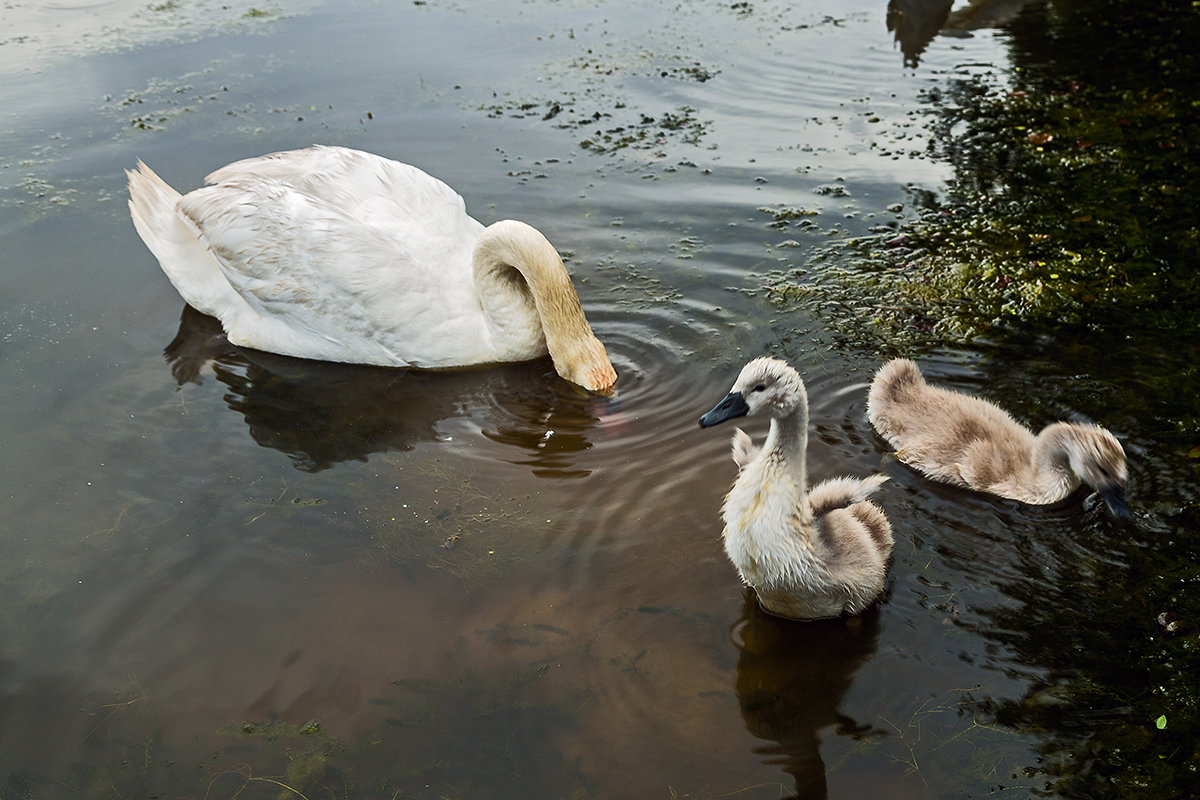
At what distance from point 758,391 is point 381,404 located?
3.12m

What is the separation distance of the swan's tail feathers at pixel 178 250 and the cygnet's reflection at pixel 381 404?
1.24ft

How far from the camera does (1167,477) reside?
5332 mm

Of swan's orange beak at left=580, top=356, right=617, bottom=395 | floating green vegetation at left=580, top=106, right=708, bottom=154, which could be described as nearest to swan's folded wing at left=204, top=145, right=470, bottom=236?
swan's orange beak at left=580, top=356, right=617, bottom=395

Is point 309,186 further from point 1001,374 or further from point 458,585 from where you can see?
point 1001,374

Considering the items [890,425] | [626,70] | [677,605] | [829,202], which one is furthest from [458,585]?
[626,70]

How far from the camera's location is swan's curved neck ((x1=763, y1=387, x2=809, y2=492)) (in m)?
4.58

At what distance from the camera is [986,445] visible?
17.8 ft

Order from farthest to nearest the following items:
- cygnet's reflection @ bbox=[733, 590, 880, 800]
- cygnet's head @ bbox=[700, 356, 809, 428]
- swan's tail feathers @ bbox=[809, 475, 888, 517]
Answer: swan's tail feathers @ bbox=[809, 475, 888, 517] < cygnet's head @ bbox=[700, 356, 809, 428] < cygnet's reflection @ bbox=[733, 590, 880, 800]

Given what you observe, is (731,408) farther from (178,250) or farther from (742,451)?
(178,250)

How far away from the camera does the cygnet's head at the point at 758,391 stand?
443cm

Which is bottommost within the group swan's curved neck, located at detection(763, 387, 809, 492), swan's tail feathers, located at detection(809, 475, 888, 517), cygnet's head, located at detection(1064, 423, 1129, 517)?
swan's tail feathers, located at detection(809, 475, 888, 517)

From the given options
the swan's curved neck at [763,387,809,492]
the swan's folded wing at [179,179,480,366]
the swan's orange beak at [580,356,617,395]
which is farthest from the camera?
the swan's folded wing at [179,179,480,366]

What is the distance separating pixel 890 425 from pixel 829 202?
346 cm

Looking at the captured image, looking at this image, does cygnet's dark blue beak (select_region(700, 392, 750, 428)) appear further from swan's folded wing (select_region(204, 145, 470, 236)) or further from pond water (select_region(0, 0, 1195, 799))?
swan's folded wing (select_region(204, 145, 470, 236))
